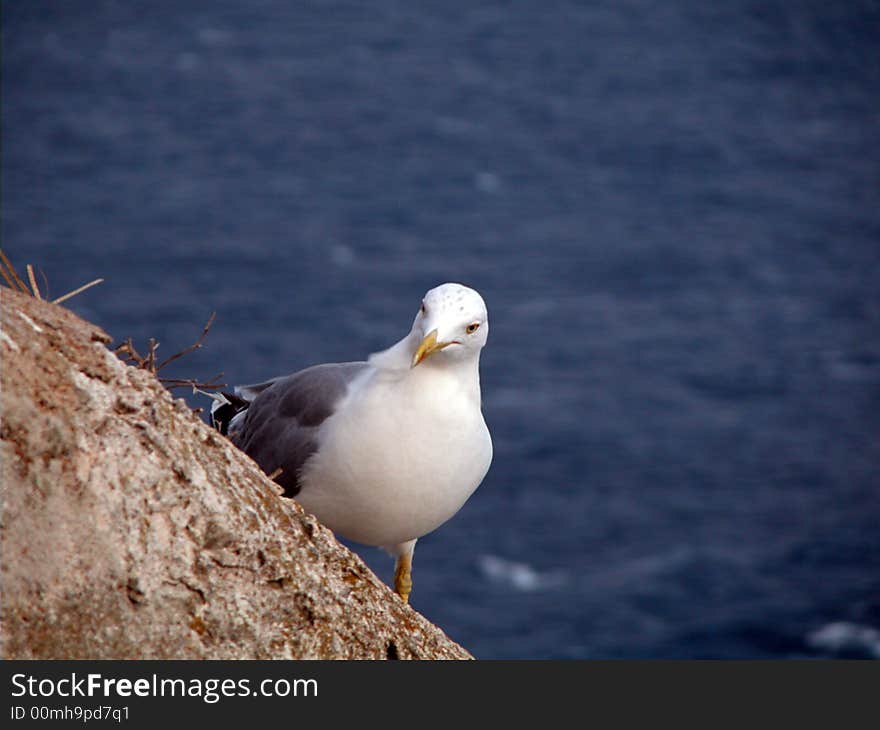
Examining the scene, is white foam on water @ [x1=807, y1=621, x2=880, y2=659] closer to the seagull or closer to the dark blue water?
the dark blue water

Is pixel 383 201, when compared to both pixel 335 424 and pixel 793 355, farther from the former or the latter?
pixel 335 424

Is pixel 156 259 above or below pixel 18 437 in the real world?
below

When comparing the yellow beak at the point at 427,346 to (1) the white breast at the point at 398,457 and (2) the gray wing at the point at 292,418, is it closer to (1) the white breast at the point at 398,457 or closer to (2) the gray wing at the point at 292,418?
(1) the white breast at the point at 398,457

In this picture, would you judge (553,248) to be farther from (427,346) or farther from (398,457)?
(427,346)

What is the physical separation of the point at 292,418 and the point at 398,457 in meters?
1.44

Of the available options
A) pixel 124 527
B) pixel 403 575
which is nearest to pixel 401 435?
pixel 403 575

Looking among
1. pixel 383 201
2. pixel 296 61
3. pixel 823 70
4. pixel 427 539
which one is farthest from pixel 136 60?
pixel 427 539

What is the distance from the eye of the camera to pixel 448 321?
9.52m

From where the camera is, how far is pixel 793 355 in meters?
108

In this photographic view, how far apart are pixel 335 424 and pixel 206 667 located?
11.4ft

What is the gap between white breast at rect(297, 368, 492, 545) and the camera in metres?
9.95

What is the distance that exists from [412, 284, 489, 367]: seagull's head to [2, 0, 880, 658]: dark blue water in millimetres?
63906

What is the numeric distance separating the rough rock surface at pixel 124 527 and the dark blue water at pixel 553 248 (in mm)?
65754

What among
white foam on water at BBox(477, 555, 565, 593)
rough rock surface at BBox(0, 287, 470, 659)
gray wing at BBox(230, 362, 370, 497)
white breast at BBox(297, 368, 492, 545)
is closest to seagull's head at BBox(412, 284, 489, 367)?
white breast at BBox(297, 368, 492, 545)
